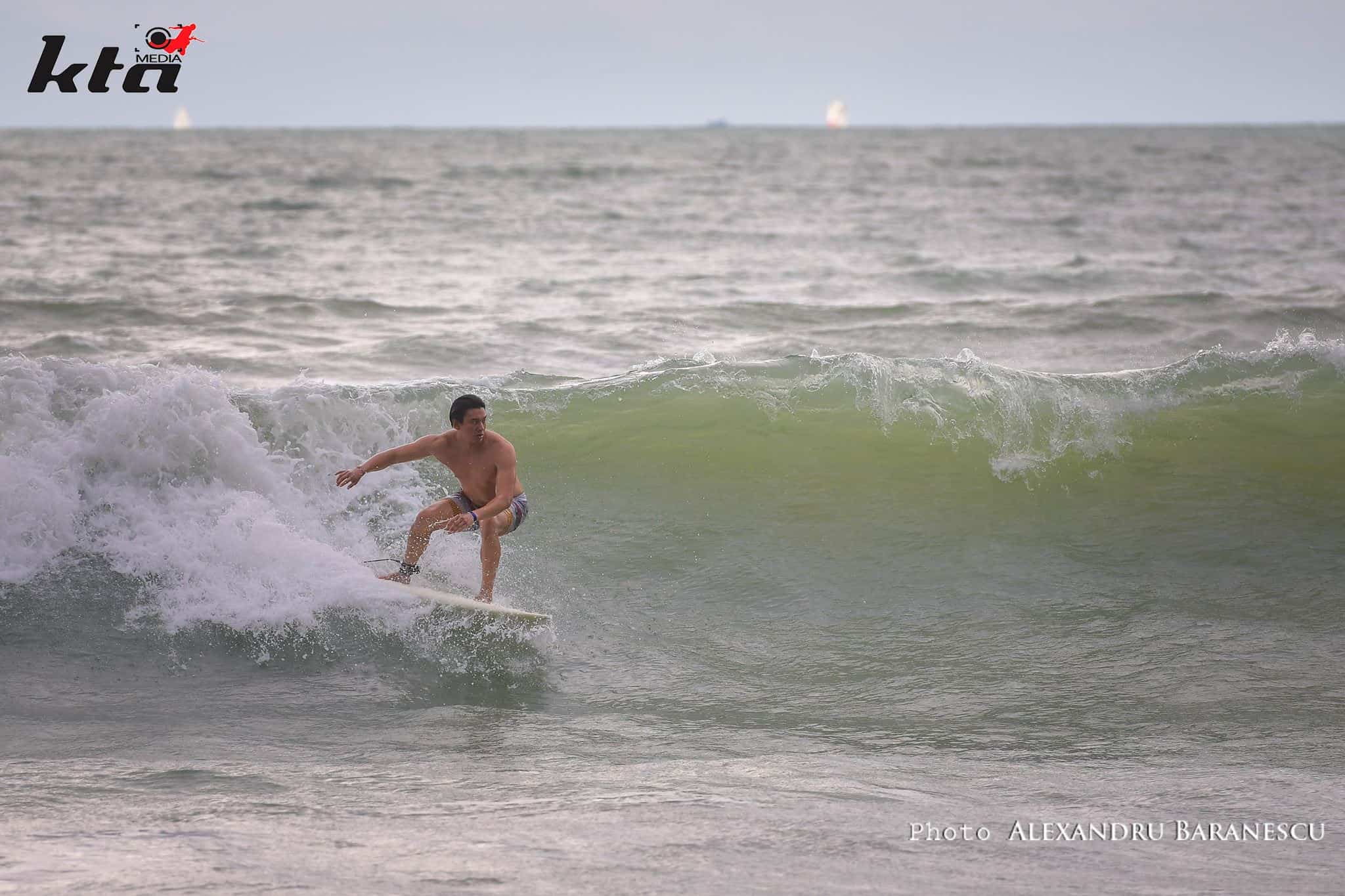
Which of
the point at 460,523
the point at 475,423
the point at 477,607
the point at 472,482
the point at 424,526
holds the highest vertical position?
the point at 475,423

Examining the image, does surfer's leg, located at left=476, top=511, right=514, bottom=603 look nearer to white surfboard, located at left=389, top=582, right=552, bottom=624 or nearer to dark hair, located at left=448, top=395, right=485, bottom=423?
white surfboard, located at left=389, top=582, right=552, bottom=624

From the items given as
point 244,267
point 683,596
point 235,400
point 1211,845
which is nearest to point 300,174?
point 244,267

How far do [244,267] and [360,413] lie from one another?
10.5m

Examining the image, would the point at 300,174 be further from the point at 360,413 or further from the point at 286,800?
the point at 286,800

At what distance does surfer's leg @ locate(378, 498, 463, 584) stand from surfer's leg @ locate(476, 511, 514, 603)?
10.3 inches

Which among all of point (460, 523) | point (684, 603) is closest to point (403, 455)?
point (460, 523)

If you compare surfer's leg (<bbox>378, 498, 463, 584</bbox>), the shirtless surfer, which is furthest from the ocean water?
the shirtless surfer

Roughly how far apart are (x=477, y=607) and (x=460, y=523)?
47 centimetres

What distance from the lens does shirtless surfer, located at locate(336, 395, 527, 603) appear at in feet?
19.8

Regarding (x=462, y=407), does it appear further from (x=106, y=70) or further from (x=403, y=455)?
(x=106, y=70)

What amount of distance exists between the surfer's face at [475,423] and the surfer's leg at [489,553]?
0.45 m

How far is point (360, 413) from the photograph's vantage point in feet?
28.4

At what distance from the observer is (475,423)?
6.04 m

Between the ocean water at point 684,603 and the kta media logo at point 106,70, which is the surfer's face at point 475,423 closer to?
the ocean water at point 684,603
